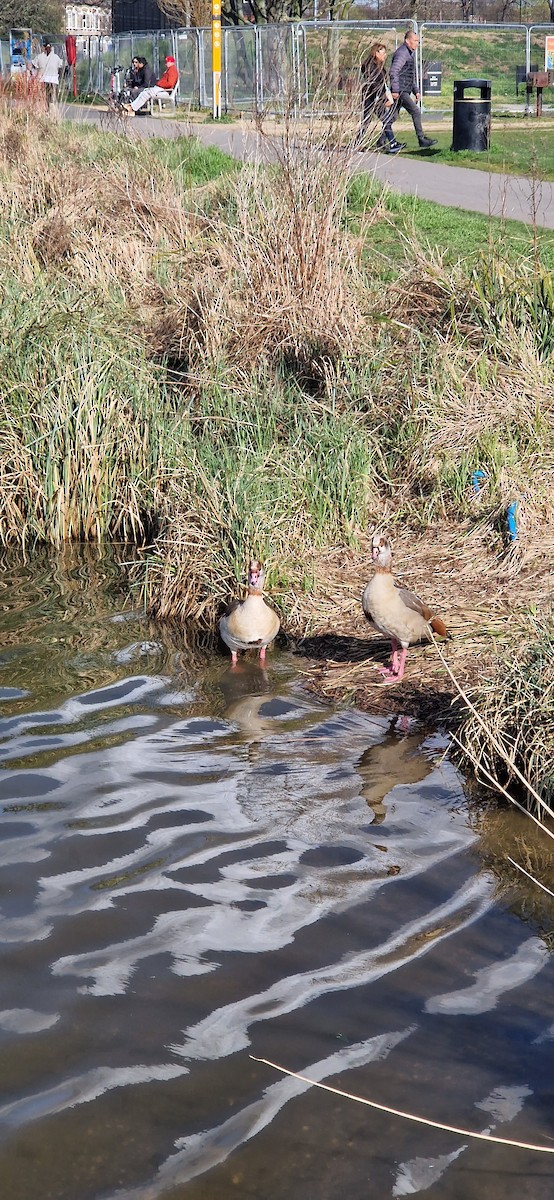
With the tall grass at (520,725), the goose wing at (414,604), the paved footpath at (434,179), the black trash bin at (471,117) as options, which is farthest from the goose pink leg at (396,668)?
the black trash bin at (471,117)

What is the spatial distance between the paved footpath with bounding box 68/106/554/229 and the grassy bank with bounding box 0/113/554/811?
10.0ft

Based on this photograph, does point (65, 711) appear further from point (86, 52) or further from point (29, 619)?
point (86, 52)

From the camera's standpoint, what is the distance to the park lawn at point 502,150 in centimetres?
1878

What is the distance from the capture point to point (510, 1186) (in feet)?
11.7

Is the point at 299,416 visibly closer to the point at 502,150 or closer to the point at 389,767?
the point at 389,767

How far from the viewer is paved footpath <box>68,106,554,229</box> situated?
1445cm

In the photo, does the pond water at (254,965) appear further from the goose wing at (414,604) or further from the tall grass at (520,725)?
the goose wing at (414,604)

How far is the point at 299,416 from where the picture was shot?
925 cm

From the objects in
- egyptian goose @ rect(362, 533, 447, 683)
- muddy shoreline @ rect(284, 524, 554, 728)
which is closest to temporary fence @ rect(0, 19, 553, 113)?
muddy shoreline @ rect(284, 524, 554, 728)

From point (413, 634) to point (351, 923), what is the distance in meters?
2.18

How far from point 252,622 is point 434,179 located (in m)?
12.8

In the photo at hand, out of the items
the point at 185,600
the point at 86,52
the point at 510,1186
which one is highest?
the point at 86,52

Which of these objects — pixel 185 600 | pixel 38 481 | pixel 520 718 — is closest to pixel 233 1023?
pixel 520 718

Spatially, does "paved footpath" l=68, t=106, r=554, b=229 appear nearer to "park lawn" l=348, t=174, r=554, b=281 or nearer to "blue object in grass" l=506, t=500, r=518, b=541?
"park lawn" l=348, t=174, r=554, b=281
